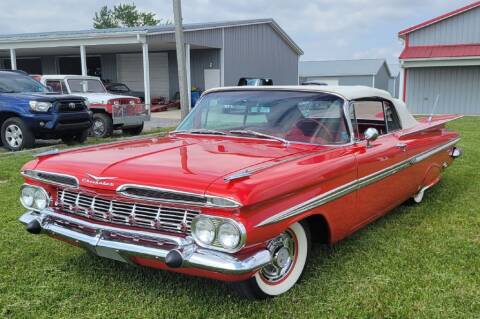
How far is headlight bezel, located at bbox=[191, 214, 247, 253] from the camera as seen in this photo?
104 inches

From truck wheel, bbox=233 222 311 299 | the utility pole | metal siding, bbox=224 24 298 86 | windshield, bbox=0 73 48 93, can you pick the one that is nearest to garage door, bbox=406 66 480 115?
metal siding, bbox=224 24 298 86

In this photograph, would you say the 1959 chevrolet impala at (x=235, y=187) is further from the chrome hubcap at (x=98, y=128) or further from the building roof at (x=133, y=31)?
the building roof at (x=133, y=31)

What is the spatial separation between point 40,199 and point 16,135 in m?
7.19

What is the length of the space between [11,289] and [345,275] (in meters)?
2.40

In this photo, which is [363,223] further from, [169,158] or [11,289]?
[11,289]

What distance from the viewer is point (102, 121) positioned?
39.5 ft

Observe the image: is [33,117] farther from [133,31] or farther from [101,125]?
[133,31]

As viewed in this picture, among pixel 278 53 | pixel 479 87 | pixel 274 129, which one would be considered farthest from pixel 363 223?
pixel 278 53

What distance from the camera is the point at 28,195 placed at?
354 centimetres

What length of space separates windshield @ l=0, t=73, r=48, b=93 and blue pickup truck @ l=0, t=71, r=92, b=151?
2 cm

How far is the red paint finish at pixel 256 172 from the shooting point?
9.02 ft

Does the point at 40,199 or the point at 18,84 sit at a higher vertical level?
the point at 18,84

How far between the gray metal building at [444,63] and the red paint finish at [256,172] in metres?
17.7

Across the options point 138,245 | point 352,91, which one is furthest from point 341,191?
point 138,245
